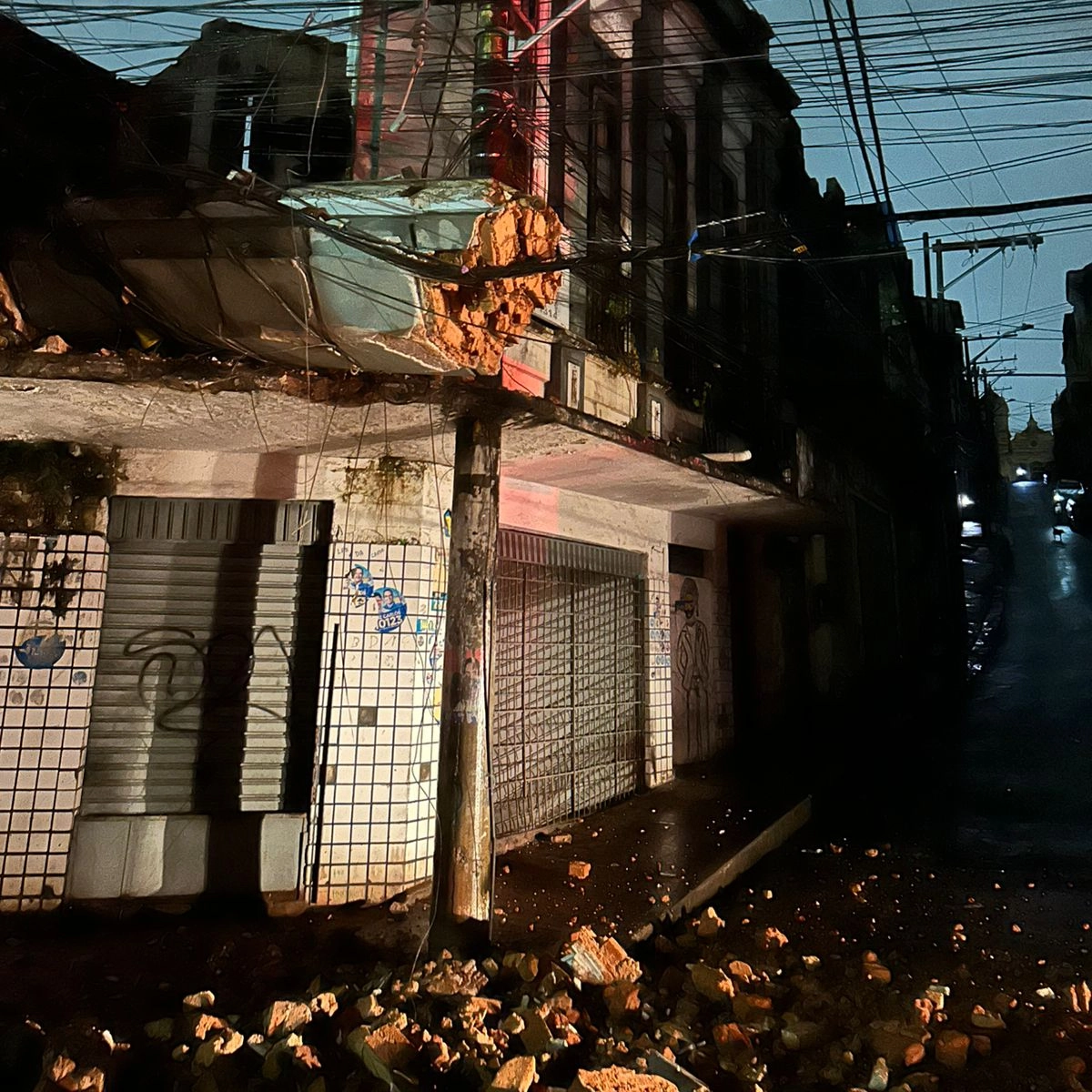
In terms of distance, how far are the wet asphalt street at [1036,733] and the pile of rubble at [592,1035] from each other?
11.8 feet

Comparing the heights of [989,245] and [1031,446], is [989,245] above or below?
below

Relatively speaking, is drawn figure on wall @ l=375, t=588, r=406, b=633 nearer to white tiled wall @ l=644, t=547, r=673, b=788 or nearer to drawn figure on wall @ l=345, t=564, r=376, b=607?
drawn figure on wall @ l=345, t=564, r=376, b=607

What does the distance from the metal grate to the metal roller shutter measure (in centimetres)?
186

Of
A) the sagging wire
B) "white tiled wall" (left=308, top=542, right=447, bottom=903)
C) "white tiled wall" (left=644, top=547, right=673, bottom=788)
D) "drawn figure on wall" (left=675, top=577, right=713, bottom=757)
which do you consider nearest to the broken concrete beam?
"white tiled wall" (left=308, top=542, right=447, bottom=903)

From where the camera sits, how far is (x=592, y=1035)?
3623 mm

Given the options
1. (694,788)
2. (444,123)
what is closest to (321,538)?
(444,123)

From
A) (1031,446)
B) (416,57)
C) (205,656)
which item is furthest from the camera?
(1031,446)

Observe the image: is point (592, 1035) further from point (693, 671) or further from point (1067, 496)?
point (1067, 496)

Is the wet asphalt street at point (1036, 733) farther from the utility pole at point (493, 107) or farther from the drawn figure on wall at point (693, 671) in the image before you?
the utility pole at point (493, 107)

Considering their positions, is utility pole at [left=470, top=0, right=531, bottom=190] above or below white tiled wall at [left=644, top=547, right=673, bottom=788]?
above

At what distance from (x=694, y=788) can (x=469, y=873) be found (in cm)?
456

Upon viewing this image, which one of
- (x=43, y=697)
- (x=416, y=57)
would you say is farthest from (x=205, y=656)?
(x=416, y=57)

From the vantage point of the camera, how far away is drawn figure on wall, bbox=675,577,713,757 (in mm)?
9578

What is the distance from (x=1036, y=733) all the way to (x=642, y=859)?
946cm
